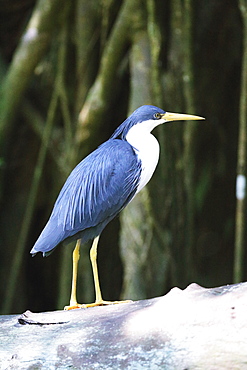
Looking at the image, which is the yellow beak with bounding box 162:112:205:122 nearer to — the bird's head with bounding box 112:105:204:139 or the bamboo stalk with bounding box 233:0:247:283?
the bird's head with bounding box 112:105:204:139

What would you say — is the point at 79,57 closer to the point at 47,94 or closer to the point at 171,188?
the point at 47,94

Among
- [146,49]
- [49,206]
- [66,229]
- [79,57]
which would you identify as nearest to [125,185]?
[66,229]

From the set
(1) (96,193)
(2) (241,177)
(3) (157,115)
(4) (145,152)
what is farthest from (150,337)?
(2) (241,177)

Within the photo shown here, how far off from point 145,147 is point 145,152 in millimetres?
25

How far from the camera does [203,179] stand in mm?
4004

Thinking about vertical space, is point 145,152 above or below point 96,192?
above

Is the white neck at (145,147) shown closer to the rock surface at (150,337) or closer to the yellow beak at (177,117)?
the yellow beak at (177,117)

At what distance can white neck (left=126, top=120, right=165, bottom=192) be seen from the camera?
2.17m

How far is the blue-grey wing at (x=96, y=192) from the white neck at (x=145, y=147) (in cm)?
4

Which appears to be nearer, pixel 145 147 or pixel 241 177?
pixel 145 147

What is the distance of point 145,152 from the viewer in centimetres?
219

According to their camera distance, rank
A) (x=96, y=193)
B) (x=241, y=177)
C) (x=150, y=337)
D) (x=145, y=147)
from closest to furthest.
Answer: (x=150, y=337), (x=96, y=193), (x=145, y=147), (x=241, y=177)

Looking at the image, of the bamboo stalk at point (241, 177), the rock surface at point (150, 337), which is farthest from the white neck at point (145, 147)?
the rock surface at point (150, 337)

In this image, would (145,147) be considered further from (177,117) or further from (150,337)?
(150,337)
